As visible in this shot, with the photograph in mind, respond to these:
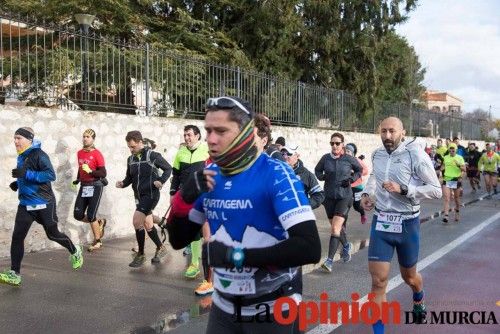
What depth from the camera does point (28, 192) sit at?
6211 millimetres

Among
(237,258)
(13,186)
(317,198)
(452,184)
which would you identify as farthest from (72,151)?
(452,184)

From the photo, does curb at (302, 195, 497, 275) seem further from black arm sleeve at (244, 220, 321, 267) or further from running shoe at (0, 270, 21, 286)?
running shoe at (0, 270, 21, 286)

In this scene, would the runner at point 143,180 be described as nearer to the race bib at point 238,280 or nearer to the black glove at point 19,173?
the black glove at point 19,173

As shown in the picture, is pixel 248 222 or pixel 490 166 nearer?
pixel 248 222

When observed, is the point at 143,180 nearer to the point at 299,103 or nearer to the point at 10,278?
the point at 10,278

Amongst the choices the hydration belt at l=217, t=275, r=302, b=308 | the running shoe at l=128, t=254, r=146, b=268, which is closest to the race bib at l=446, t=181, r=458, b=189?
the running shoe at l=128, t=254, r=146, b=268

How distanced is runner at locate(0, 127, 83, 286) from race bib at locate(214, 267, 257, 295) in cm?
435

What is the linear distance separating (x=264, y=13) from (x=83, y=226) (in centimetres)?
1054

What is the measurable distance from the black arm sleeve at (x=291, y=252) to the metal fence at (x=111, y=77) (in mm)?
6693

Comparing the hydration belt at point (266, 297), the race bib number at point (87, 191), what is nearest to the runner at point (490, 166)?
the race bib number at point (87, 191)

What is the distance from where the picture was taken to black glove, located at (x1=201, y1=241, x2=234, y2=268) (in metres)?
2.20

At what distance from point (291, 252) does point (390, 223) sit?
2.68 meters

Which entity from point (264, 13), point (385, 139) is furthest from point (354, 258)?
point (264, 13)

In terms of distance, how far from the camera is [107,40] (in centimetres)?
933
